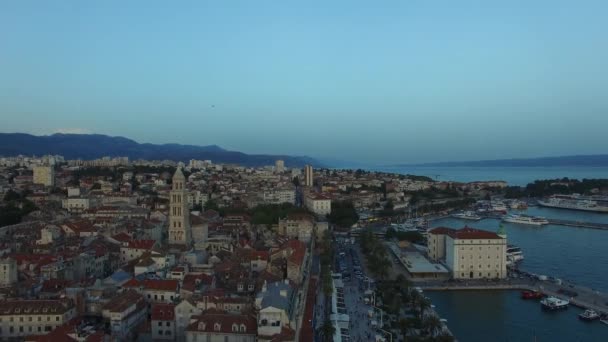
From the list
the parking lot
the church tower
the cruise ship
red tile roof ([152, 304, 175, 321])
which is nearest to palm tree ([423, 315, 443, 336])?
the parking lot

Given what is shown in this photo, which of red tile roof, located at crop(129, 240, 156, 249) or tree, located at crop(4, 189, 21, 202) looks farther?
tree, located at crop(4, 189, 21, 202)

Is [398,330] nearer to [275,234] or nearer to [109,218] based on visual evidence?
[275,234]

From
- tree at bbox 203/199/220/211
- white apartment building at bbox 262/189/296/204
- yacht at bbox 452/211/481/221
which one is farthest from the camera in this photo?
white apartment building at bbox 262/189/296/204

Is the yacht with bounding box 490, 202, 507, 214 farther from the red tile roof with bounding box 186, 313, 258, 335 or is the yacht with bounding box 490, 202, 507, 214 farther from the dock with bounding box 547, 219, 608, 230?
the red tile roof with bounding box 186, 313, 258, 335

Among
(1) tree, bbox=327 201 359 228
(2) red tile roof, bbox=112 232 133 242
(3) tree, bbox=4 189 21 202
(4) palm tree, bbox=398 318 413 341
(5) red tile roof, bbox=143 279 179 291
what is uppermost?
(3) tree, bbox=4 189 21 202

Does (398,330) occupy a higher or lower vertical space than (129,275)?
lower

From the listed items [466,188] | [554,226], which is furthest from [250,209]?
[466,188]

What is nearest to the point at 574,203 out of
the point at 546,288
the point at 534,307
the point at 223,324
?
the point at 546,288
